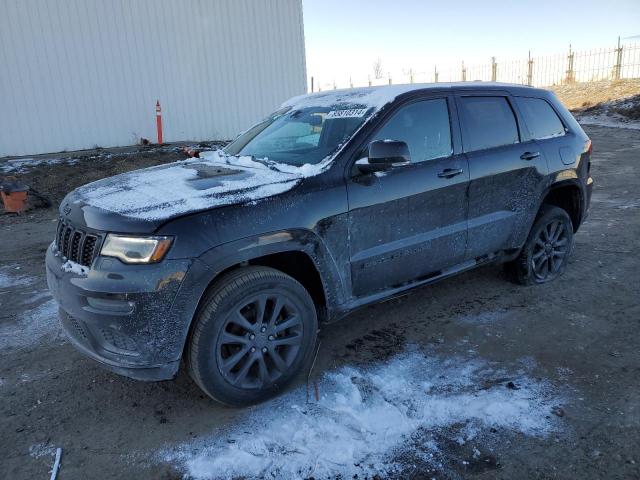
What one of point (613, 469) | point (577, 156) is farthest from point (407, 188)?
point (577, 156)

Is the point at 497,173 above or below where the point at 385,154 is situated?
below

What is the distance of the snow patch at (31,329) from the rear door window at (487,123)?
3.68m

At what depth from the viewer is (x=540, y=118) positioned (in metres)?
4.50

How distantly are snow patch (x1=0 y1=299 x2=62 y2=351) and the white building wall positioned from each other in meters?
9.35

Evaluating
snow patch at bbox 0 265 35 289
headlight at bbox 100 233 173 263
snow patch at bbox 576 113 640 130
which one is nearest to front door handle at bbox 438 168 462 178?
headlight at bbox 100 233 173 263

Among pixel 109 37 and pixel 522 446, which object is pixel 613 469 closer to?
pixel 522 446

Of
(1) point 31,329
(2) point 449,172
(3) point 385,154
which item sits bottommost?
(1) point 31,329

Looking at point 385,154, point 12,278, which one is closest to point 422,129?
point 385,154

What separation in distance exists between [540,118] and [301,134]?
2307mm

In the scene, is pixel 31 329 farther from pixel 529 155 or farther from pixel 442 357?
pixel 529 155

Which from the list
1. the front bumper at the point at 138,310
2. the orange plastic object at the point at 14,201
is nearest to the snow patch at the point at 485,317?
the front bumper at the point at 138,310

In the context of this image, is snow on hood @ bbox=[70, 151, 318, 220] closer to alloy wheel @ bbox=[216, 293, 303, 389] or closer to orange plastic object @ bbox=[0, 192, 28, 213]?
alloy wheel @ bbox=[216, 293, 303, 389]

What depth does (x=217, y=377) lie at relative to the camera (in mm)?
2758

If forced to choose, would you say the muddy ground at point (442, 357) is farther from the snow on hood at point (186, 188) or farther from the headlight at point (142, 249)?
the snow on hood at point (186, 188)
